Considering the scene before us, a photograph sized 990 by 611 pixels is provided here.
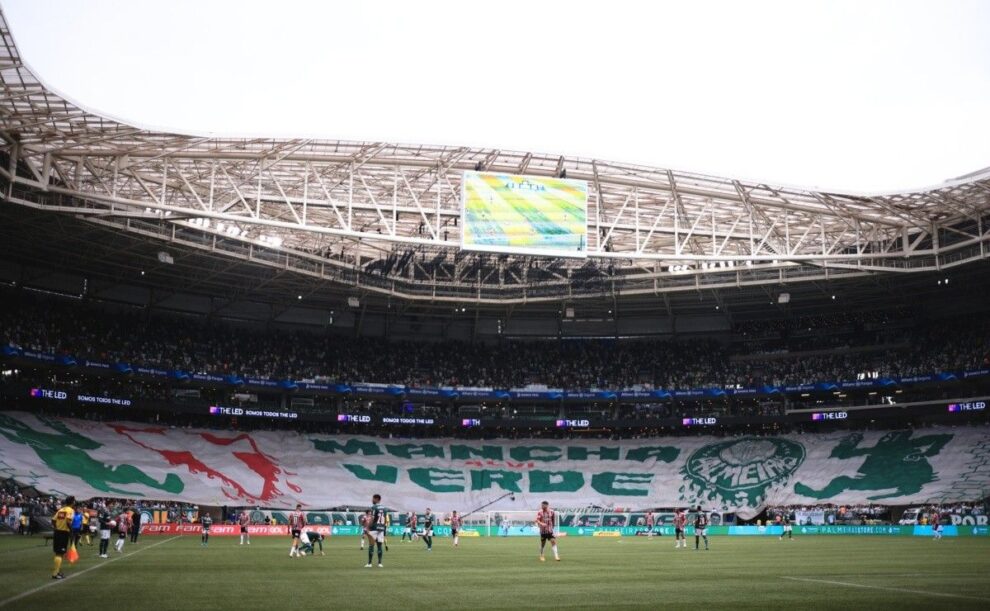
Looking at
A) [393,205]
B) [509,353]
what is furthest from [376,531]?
[509,353]

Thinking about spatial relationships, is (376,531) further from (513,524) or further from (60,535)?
(513,524)

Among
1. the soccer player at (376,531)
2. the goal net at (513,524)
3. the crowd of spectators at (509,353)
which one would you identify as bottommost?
the goal net at (513,524)

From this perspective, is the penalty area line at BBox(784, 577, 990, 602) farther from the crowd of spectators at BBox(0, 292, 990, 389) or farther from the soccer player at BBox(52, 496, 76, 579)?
the crowd of spectators at BBox(0, 292, 990, 389)

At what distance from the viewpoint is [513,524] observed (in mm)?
61031

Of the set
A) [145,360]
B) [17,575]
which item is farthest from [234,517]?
[17,575]

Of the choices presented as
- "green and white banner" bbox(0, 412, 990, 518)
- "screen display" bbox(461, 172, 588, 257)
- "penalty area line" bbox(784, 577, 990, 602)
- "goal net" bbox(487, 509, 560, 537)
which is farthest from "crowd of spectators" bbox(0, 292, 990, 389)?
"penalty area line" bbox(784, 577, 990, 602)

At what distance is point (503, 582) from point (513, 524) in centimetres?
4244

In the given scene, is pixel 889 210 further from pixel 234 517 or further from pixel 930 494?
pixel 234 517

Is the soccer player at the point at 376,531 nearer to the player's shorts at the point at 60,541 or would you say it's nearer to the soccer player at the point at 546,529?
the soccer player at the point at 546,529

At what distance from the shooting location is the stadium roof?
41.7 meters

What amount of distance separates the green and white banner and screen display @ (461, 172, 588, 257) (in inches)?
1099

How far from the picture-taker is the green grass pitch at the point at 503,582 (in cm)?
1493

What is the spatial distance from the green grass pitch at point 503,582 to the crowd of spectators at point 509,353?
3864 cm

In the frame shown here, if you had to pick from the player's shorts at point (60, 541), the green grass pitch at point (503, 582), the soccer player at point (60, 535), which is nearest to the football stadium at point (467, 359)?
the green grass pitch at point (503, 582)
